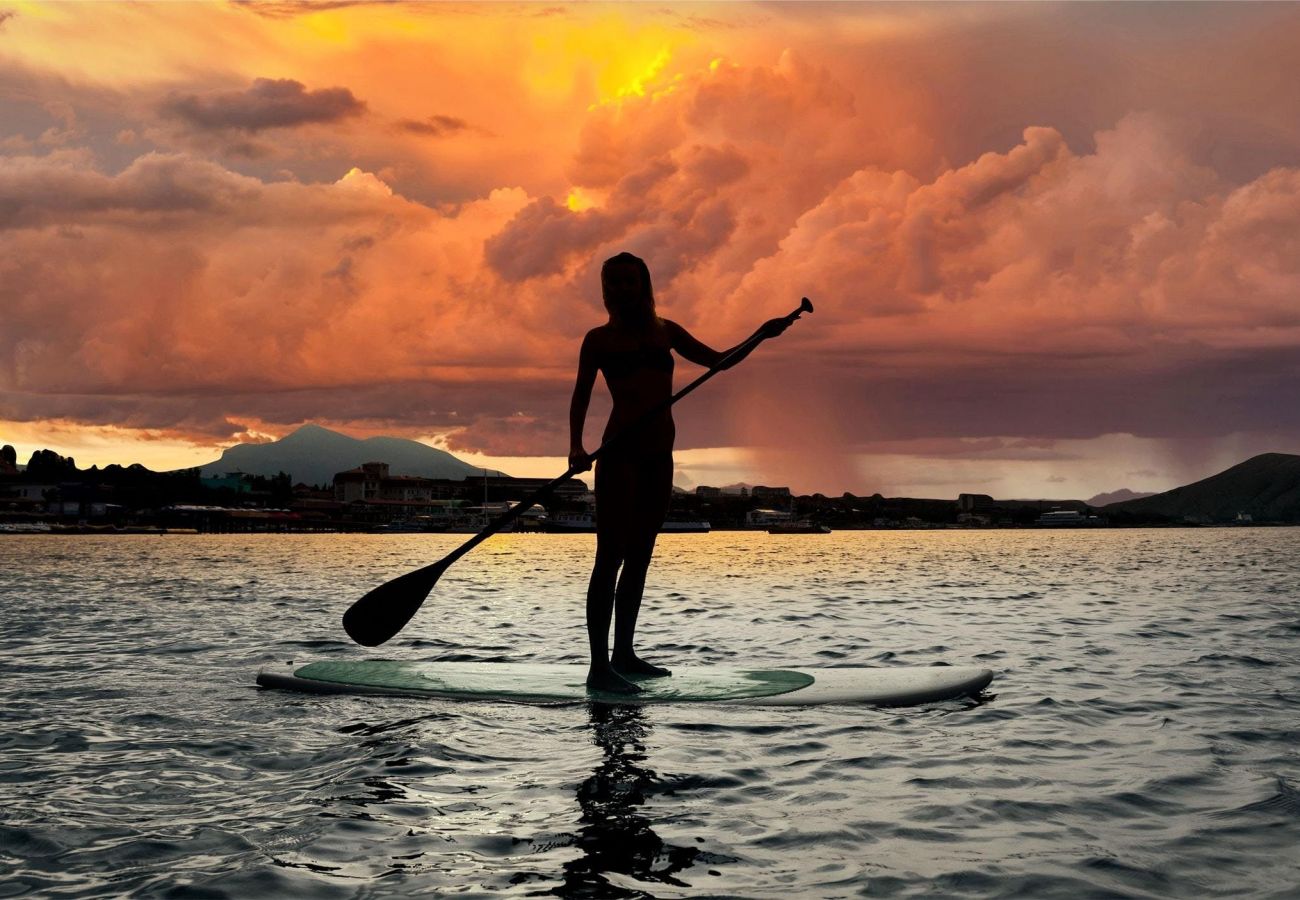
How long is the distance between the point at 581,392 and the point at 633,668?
7.69 ft

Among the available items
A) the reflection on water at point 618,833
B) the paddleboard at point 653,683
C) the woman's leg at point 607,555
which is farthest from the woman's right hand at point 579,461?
the reflection on water at point 618,833

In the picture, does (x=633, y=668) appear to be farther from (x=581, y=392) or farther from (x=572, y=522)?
(x=572, y=522)

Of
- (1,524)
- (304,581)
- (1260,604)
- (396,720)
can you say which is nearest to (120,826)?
(396,720)

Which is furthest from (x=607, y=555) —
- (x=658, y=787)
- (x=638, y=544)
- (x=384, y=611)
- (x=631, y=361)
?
(x=658, y=787)

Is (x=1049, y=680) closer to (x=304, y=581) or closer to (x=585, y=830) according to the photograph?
(x=585, y=830)

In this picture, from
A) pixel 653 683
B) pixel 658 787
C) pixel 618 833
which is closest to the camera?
pixel 618 833

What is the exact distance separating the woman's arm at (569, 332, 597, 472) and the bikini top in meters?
0.14

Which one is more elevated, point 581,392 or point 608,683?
point 581,392

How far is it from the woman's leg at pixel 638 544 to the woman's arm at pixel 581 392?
0.59 meters

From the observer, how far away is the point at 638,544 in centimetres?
943

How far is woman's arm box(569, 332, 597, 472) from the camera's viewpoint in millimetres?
9477

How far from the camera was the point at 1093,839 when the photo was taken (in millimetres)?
5480

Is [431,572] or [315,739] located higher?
[431,572]

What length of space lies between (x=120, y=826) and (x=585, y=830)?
7.37ft
